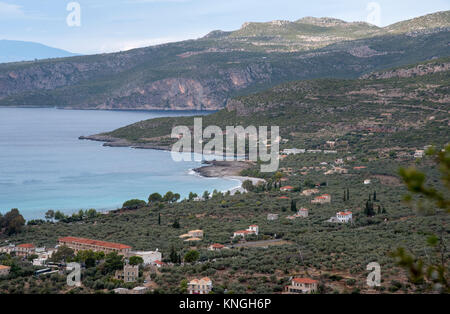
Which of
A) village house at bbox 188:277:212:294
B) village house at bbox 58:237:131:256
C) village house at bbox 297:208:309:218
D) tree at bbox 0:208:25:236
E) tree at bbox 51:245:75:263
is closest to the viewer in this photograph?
village house at bbox 188:277:212:294

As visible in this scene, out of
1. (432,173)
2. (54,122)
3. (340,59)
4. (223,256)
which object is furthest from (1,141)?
(340,59)

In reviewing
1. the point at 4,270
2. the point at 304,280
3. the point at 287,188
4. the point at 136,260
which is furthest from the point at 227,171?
the point at 304,280

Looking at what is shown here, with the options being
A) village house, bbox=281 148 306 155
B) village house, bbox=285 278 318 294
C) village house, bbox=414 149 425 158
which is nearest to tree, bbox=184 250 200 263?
village house, bbox=285 278 318 294

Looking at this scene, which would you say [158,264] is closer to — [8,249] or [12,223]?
[8,249]

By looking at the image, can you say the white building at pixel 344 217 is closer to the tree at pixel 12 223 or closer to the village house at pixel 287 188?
the village house at pixel 287 188

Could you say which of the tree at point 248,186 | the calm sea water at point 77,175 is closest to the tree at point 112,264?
the calm sea water at point 77,175

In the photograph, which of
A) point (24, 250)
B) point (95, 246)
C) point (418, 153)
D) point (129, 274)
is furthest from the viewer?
point (418, 153)

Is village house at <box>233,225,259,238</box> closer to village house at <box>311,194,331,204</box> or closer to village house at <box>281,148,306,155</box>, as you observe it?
village house at <box>311,194,331,204</box>

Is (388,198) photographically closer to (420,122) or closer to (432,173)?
(432,173)
